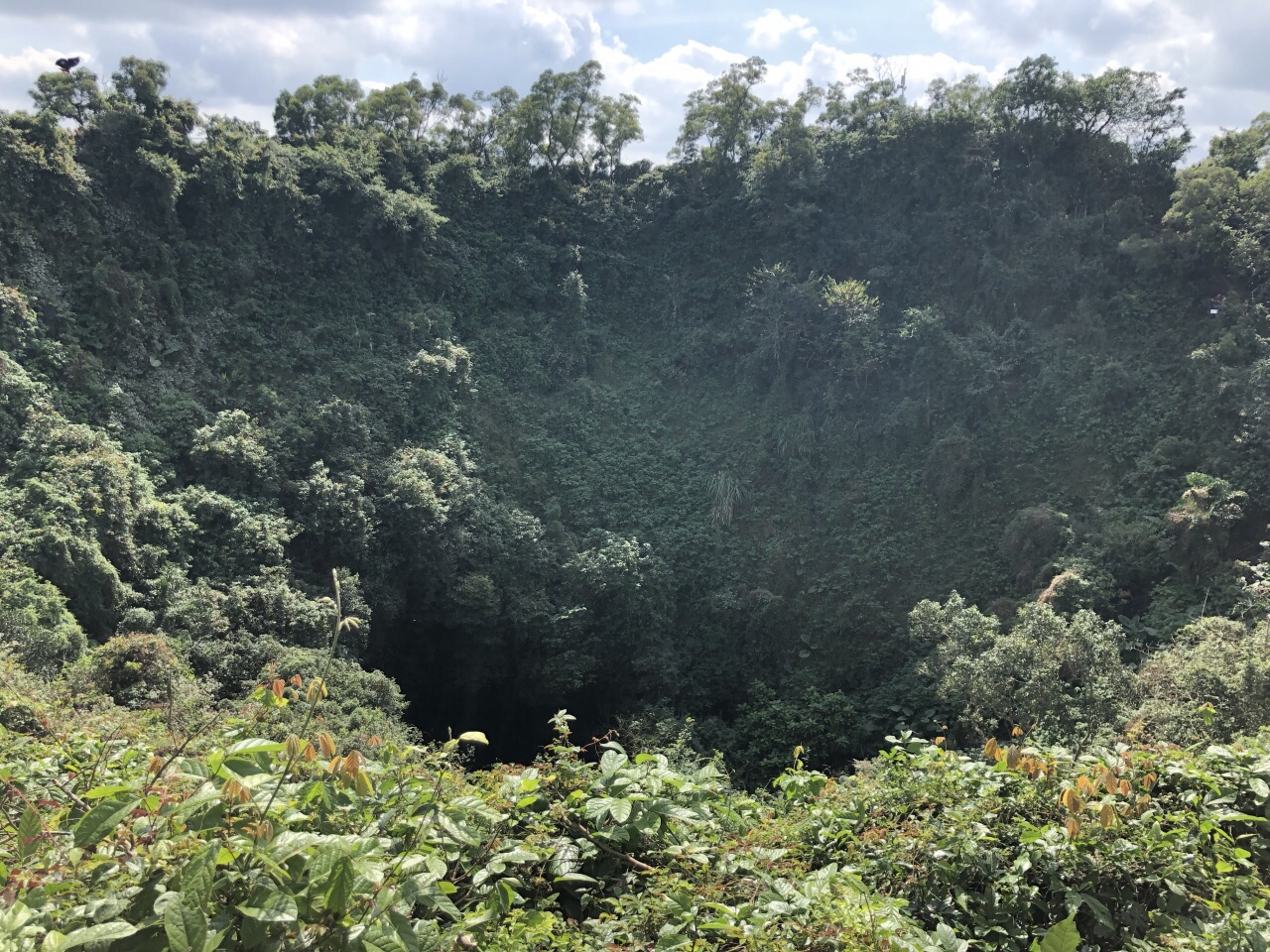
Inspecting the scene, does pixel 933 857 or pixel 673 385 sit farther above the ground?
pixel 673 385

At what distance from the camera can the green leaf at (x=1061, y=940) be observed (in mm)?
1875

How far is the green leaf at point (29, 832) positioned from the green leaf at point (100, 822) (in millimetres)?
125

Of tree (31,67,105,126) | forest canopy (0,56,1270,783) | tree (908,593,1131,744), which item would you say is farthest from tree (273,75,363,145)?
tree (908,593,1131,744)

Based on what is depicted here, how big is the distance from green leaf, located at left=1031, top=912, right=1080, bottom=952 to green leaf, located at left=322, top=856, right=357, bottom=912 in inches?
65.7

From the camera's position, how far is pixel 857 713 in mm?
10820

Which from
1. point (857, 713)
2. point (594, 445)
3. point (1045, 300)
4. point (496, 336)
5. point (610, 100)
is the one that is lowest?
point (857, 713)

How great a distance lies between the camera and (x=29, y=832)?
1600 mm

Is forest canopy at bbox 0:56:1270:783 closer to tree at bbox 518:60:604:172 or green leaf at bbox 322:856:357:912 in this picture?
Result: tree at bbox 518:60:604:172

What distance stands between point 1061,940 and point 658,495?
12.6 metres

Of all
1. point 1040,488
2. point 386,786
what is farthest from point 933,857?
point 1040,488

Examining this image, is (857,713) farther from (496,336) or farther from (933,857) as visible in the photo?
(496,336)

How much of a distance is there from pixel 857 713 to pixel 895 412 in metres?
6.11

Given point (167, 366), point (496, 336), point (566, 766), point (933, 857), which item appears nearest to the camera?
point (933, 857)

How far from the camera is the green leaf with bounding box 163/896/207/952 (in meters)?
1.33
